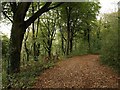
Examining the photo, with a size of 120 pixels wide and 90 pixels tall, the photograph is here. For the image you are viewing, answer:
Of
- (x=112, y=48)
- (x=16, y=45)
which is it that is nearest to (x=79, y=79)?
(x=112, y=48)

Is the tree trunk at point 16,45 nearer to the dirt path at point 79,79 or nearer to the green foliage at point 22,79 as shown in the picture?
the green foliage at point 22,79

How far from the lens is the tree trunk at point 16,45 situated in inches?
499

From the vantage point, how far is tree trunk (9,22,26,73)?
1268 cm

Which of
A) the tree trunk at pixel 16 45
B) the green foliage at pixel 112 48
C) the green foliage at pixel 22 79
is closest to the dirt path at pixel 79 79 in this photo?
the green foliage at pixel 22 79

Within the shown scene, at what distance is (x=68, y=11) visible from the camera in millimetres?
28594

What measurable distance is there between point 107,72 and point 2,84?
5.09 m

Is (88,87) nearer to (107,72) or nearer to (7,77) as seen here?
(107,72)

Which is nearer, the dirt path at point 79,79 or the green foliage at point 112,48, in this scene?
the dirt path at point 79,79

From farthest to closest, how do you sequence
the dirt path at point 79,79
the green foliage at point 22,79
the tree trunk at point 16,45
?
the tree trunk at point 16,45, the green foliage at point 22,79, the dirt path at point 79,79

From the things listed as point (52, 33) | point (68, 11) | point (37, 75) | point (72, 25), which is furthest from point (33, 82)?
point (52, 33)

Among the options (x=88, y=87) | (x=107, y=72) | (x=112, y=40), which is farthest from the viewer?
(x=112, y=40)

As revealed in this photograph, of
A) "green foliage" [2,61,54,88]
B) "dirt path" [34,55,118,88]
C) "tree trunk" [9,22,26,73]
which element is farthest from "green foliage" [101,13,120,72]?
"tree trunk" [9,22,26,73]

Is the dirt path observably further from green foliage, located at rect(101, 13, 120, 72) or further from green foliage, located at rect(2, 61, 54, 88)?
green foliage, located at rect(101, 13, 120, 72)

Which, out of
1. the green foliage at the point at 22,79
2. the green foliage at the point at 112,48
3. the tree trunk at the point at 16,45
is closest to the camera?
the green foliage at the point at 22,79
